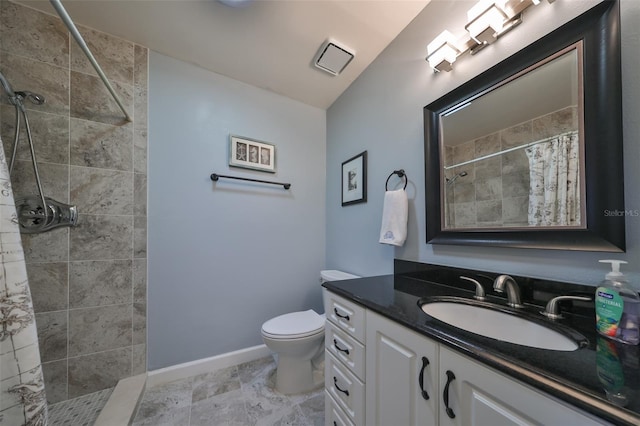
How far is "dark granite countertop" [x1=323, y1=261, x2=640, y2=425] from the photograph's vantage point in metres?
0.37

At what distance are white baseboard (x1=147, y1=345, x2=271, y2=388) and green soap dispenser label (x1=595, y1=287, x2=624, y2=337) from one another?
1966 mm

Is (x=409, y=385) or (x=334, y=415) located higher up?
(x=409, y=385)

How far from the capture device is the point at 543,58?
81cm

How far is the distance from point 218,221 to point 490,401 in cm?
178

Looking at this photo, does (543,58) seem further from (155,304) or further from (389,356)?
(155,304)

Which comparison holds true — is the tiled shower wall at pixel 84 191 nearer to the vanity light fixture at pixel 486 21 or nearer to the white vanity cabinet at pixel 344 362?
the white vanity cabinet at pixel 344 362

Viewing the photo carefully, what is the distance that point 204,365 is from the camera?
64.6 inches

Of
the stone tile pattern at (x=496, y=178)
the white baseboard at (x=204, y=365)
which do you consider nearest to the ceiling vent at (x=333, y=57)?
the stone tile pattern at (x=496, y=178)

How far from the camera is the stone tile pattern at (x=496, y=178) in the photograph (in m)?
0.83

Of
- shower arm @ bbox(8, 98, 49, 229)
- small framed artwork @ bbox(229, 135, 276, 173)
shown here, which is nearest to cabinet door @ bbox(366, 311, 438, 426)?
small framed artwork @ bbox(229, 135, 276, 173)

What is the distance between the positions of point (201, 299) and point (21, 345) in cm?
108

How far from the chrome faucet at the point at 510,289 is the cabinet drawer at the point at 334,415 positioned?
0.83 meters

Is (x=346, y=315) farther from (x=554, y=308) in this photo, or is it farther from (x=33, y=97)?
(x=33, y=97)

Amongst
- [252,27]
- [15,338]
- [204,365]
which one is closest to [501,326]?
[15,338]
